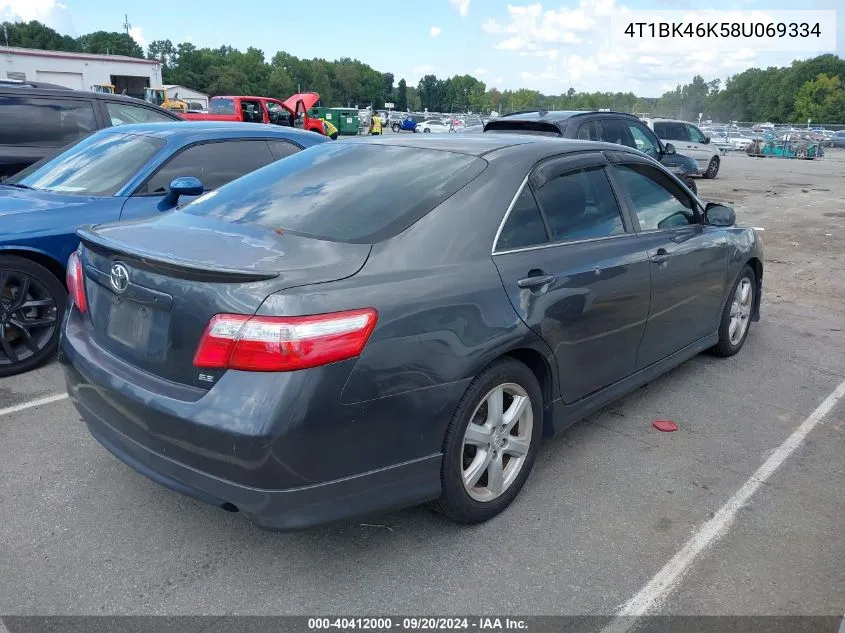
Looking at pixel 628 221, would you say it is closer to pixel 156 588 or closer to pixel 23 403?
pixel 156 588

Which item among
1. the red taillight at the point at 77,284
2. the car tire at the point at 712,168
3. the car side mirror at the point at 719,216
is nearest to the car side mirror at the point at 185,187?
the red taillight at the point at 77,284

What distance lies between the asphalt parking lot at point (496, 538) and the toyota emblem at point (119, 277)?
1.04 meters

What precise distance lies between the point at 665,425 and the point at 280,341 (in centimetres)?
270

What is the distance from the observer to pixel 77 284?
3145 mm

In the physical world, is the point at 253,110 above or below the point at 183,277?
above

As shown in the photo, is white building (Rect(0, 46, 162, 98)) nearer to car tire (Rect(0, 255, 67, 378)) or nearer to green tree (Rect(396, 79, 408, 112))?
Result: car tire (Rect(0, 255, 67, 378))

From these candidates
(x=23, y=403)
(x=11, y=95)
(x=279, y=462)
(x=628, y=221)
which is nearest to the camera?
(x=279, y=462)

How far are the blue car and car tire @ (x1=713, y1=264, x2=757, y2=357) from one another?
147 inches

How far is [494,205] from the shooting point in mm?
3100

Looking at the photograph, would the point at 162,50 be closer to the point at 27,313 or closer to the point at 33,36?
the point at 33,36

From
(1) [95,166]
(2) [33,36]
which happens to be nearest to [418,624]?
(1) [95,166]

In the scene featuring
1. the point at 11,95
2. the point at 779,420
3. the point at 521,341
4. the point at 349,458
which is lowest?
the point at 779,420

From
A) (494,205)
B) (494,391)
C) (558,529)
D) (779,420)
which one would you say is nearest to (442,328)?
(494,391)

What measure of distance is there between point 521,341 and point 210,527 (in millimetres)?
1551
